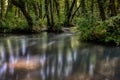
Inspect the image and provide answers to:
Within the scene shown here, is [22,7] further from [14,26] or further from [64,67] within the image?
[64,67]

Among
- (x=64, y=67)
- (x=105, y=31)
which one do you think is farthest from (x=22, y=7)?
(x=64, y=67)

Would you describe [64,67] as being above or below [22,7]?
below

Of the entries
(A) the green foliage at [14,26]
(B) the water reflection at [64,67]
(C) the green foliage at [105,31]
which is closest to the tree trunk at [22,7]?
(A) the green foliage at [14,26]

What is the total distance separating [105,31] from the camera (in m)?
16.3

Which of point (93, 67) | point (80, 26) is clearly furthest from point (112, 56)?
point (80, 26)

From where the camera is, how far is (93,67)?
10.0 m

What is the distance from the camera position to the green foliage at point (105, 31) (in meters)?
15.9

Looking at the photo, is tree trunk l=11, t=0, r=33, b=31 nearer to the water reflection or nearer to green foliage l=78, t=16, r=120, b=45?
green foliage l=78, t=16, r=120, b=45

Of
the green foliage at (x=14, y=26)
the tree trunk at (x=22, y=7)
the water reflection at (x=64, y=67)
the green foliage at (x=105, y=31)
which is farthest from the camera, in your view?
the green foliage at (x=14, y=26)

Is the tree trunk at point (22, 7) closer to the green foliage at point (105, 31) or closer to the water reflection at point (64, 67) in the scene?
the green foliage at point (105, 31)

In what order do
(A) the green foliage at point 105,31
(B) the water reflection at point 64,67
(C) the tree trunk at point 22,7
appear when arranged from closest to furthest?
1. (B) the water reflection at point 64,67
2. (A) the green foliage at point 105,31
3. (C) the tree trunk at point 22,7

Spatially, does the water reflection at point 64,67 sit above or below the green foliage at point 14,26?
below

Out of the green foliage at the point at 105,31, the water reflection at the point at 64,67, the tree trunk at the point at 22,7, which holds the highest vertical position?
the tree trunk at the point at 22,7

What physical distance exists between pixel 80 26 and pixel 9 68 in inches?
397
